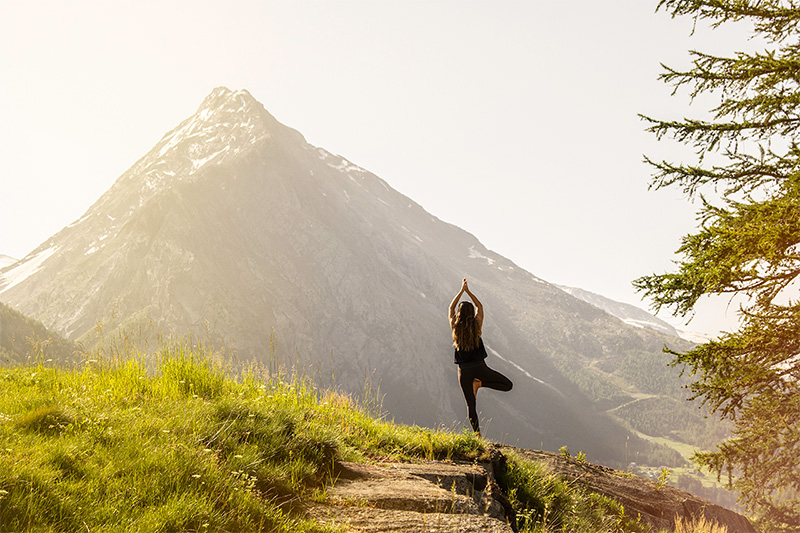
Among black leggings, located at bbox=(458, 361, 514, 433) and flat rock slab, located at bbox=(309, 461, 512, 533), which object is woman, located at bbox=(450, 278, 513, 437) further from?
flat rock slab, located at bbox=(309, 461, 512, 533)

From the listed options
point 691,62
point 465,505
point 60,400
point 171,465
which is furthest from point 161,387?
point 691,62

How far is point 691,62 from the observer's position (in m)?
8.71

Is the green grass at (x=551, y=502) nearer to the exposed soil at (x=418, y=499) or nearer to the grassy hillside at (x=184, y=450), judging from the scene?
the grassy hillside at (x=184, y=450)

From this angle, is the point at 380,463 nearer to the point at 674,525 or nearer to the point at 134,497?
the point at 134,497

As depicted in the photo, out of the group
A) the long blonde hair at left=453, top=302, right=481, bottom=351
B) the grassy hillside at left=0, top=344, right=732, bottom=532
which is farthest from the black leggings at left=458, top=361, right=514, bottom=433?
the grassy hillside at left=0, top=344, right=732, bottom=532

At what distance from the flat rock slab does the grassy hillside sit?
9.1 inches

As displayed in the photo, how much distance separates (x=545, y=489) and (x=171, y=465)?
4802 millimetres

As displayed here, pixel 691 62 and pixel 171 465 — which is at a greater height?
pixel 691 62

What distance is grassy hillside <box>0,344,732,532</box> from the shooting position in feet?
9.07

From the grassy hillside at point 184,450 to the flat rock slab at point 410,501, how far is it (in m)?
0.23

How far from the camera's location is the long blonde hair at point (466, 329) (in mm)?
7656

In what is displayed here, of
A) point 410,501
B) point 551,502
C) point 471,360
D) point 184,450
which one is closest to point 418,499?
point 410,501

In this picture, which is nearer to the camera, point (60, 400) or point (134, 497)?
point (134, 497)

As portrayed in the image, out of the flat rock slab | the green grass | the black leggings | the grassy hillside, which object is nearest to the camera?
the grassy hillside
